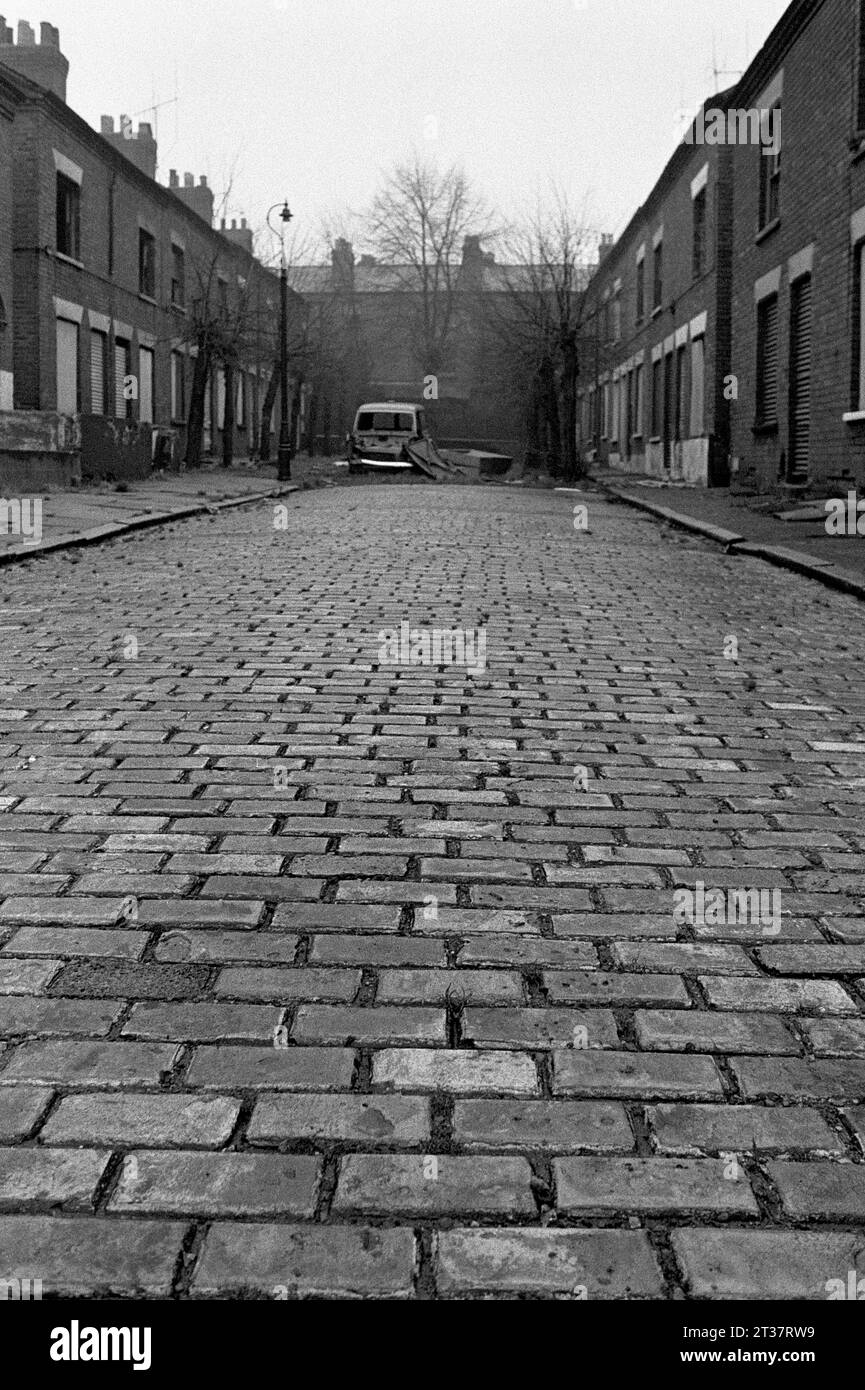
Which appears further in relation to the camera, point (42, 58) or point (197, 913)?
point (42, 58)

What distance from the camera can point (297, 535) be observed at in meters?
14.5

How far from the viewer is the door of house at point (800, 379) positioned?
62.3ft

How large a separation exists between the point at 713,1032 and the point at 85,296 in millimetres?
27989

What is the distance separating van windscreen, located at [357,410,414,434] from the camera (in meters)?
33.6

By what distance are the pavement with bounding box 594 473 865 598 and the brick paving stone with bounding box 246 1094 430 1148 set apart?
805 centimetres

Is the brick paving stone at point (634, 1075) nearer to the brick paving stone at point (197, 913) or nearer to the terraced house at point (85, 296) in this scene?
the brick paving stone at point (197, 913)

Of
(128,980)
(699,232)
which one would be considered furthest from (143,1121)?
(699,232)

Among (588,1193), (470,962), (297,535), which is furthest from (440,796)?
(297,535)

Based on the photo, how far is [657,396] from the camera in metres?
32.4

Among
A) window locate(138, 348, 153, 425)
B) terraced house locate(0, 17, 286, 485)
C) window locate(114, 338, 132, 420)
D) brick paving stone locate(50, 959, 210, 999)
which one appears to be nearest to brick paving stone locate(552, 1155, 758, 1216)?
brick paving stone locate(50, 959, 210, 999)

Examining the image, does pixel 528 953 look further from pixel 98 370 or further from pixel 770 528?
pixel 98 370

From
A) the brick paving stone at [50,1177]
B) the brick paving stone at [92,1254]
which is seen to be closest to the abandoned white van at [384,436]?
the brick paving stone at [50,1177]

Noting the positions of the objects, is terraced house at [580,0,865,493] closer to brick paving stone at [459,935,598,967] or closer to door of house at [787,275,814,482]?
door of house at [787,275,814,482]
